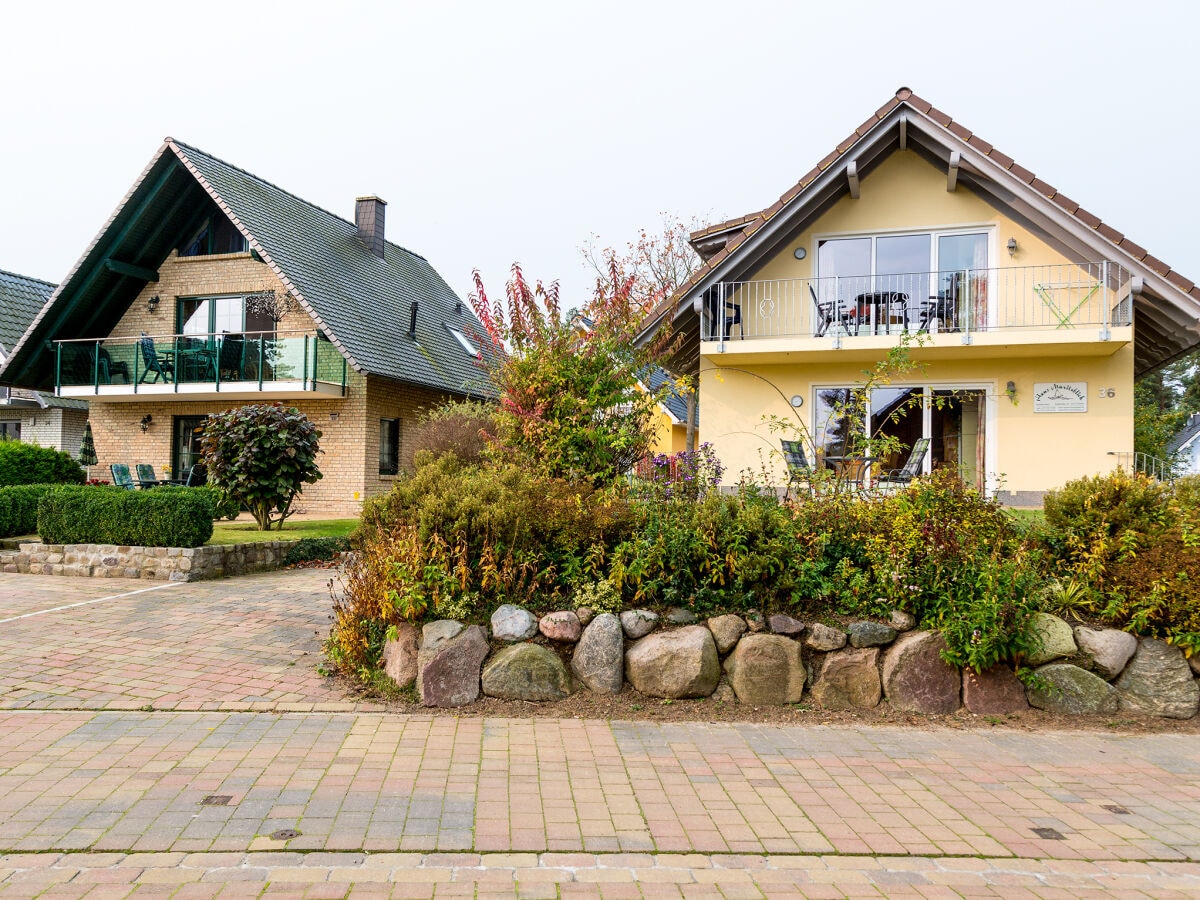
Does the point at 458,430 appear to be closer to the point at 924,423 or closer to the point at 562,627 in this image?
the point at 924,423

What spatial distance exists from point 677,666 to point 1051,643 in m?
2.59

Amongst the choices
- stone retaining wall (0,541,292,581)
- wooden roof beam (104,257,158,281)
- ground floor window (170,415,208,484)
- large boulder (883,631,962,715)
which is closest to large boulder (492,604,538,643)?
large boulder (883,631,962,715)

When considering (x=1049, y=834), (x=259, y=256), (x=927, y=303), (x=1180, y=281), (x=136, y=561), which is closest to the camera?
(x=1049, y=834)

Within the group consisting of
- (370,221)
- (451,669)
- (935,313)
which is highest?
(370,221)

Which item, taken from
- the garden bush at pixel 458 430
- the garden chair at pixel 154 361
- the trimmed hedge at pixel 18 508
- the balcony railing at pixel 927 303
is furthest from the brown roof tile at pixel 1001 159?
the garden chair at pixel 154 361

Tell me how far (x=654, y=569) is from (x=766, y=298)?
9412 millimetres

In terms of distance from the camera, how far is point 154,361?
19844mm

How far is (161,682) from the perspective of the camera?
19.4ft

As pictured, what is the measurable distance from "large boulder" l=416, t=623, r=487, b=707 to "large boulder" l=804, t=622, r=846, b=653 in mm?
2309

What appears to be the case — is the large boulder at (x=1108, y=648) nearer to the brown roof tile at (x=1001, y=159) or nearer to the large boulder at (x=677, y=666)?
the large boulder at (x=677, y=666)

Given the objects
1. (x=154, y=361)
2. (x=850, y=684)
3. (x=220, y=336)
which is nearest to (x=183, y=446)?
(x=154, y=361)

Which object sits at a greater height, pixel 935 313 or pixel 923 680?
pixel 935 313

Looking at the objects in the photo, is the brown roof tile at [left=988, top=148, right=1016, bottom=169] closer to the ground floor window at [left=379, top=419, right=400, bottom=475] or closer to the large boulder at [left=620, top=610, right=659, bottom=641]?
the large boulder at [left=620, top=610, right=659, bottom=641]

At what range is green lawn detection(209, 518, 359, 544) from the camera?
38.9 ft
